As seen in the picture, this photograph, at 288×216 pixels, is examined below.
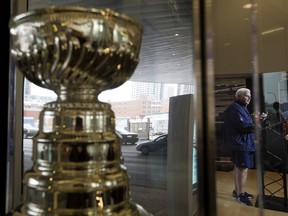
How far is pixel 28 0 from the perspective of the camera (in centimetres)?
85

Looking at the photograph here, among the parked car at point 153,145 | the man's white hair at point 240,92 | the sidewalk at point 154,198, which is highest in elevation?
the man's white hair at point 240,92

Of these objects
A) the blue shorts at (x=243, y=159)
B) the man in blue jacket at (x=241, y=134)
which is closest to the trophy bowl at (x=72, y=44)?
the man in blue jacket at (x=241, y=134)

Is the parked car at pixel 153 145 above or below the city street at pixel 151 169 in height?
above

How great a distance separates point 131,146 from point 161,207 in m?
0.27

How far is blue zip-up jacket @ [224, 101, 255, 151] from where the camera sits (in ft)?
4.87

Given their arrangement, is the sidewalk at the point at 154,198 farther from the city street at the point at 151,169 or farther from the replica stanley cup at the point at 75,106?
the replica stanley cup at the point at 75,106

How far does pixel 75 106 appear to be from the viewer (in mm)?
414

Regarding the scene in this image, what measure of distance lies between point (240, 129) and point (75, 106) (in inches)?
52.1

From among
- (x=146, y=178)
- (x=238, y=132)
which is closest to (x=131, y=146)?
(x=146, y=178)

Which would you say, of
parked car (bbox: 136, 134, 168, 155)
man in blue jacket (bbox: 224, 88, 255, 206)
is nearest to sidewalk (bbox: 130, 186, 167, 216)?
parked car (bbox: 136, 134, 168, 155)

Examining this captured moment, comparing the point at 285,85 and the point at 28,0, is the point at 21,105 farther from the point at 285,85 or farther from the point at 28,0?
the point at 285,85

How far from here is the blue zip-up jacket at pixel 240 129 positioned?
4.87 feet

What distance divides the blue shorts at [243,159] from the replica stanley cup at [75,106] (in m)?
1.24

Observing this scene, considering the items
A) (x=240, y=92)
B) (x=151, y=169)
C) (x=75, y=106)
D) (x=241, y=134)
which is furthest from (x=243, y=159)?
(x=75, y=106)
